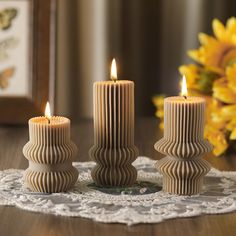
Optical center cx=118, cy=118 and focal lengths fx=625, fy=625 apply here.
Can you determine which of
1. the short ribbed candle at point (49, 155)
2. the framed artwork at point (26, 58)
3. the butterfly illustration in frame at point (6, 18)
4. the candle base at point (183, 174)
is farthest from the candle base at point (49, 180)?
the butterfly illustration in frame at point (6, 18)

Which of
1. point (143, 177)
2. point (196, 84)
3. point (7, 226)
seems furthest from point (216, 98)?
point (7, 226)

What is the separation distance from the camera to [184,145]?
83 centimetres

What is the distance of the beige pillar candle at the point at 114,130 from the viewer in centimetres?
86

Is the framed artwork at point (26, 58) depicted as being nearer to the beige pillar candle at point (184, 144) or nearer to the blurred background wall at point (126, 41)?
the blurred background wall at point (126, 41)

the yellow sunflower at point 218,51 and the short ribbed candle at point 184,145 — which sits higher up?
the yellow sunflower at point 218,51

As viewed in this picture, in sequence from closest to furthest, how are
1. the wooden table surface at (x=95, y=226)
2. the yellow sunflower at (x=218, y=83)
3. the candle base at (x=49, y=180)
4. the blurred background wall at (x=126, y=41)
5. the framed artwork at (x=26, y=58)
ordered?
1. the wooden table surface at (x=95, y=226)
2. the candle base at (x=49, y=180)
3. the yellow sunflower at (x=218, y=83)
4. the framed artwork at (x=26, y=58)
5. the blurred background wall at (x=126, y=41)

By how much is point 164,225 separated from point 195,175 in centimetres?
11

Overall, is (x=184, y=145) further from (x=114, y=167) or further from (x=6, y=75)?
(x=6, y=75)

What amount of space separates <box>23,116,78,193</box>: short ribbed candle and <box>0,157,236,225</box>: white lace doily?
16mm

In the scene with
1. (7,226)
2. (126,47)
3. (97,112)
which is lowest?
(7,226)

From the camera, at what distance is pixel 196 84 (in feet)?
3.85

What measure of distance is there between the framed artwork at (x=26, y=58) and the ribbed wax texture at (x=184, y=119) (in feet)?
1.65

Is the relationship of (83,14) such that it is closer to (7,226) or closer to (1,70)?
(1,70)

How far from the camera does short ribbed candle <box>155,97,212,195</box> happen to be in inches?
32.6
